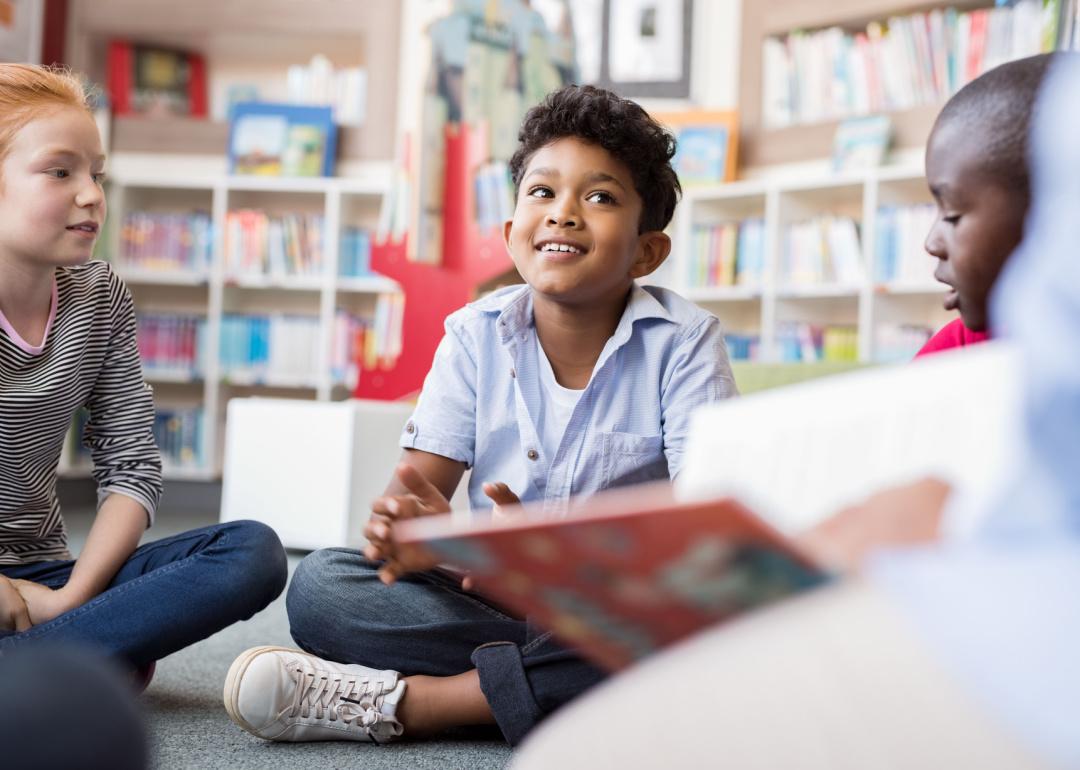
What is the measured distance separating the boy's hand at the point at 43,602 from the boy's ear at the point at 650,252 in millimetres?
770

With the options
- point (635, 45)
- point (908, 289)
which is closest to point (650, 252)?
point (908, 289)

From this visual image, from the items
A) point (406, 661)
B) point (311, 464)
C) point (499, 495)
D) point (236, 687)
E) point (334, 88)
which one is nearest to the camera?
point (499, 495)

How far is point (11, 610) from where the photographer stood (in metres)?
1.17

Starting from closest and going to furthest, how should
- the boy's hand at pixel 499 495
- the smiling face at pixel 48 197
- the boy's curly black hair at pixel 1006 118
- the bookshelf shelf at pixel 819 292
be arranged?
the boy's curly black hair at pixel 1006 118, the boy's hand at pixel 499 495, the smiling face at pixel 48 197, the bookshelf shelf at pixel 819 292

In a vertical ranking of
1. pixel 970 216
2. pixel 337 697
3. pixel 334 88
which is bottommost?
pixel 337 697

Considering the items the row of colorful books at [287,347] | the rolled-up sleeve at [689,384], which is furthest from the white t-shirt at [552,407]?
the row of colorful books at [287,347]

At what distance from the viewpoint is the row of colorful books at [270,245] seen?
4.57m

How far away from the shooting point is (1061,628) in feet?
1.17

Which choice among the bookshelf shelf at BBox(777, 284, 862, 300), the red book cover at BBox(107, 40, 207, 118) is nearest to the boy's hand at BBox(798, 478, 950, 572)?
the bookshelf shelf at BBox(777, 284, 862, 300)

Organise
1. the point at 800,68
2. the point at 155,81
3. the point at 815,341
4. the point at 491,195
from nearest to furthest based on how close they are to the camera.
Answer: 1. the point at 491,195
2. the point at 815,341
3. the point at 800,68
4. the point at 155,81

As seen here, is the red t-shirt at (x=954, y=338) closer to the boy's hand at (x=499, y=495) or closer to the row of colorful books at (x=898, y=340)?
the boy's hand at (x=499, y=495)

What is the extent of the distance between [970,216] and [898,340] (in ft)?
10.3

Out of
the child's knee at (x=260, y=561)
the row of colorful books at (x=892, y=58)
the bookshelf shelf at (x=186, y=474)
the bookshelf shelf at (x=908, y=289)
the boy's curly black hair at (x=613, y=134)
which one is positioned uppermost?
the row of colorful books at (x=892, y=58)

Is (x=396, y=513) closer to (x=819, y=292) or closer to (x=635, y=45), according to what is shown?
(x=819, y=292)
